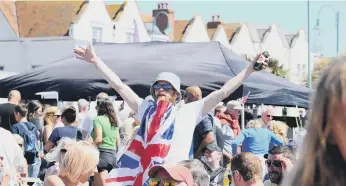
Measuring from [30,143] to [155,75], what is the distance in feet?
8.16

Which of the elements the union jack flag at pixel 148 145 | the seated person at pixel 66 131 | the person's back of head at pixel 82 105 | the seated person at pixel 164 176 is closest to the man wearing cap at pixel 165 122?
the union jack flag at pixel 148 145

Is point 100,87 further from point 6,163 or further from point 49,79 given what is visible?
point 6,163

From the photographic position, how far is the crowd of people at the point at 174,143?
1514 millimetres

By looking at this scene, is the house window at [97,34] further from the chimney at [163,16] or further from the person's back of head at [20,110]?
the person's back of head at [20,110]

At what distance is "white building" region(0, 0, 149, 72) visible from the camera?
3462cm

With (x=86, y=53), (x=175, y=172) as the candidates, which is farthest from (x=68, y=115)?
(x=175, y=172)

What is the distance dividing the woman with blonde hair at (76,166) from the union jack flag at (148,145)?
23cm

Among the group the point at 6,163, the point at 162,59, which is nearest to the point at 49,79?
the point at 162,59

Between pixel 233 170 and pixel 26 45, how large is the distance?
30851 mm

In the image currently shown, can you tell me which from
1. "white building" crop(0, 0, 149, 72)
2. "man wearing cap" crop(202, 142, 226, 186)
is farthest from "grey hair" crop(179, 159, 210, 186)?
"white building" crop(0, 0, 149, 72)

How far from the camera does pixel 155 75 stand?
10.9 metres

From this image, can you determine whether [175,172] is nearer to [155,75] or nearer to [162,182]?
[162,182]

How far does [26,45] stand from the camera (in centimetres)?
3500

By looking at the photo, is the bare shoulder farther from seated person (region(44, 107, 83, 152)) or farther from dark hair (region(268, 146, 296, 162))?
seated person (region(44, 107, 83, 152))
